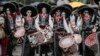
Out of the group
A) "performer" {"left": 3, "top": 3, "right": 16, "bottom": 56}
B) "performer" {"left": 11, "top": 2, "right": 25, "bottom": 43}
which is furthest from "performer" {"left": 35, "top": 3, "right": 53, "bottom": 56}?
"performer" {"left": 3, "top": 3, "right": 16, "bottom": 56}

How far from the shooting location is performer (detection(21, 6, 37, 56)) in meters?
16.2

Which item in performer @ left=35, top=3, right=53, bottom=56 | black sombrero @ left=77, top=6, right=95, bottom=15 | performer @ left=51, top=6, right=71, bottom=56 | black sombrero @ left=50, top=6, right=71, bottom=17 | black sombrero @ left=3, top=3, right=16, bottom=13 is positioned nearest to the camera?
performer @ left=35, top=3, right=53, bottom=56

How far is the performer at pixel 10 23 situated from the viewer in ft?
55.5

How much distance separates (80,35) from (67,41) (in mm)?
1242

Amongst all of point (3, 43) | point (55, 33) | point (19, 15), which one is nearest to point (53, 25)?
point (55, 33)

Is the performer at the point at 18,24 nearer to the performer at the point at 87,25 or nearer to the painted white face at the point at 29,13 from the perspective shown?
the painted white face at the point at 29,13

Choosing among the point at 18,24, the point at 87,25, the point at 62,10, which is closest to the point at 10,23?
the point at 18,24

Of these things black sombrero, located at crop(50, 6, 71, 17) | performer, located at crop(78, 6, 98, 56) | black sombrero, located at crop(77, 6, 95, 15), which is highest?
black sombrero, located at crop(50, 6, 71, 17)

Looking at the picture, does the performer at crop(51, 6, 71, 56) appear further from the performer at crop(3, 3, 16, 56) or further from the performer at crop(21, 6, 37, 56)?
the performer at crop(3, 3, 16, 56)

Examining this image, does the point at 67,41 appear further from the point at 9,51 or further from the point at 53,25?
the point at 9,51

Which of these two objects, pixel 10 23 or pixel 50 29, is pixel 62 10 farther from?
pixel 10 23

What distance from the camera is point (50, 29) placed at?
1598 cm

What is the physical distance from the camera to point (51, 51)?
16.9m

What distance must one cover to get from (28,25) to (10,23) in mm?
1089
